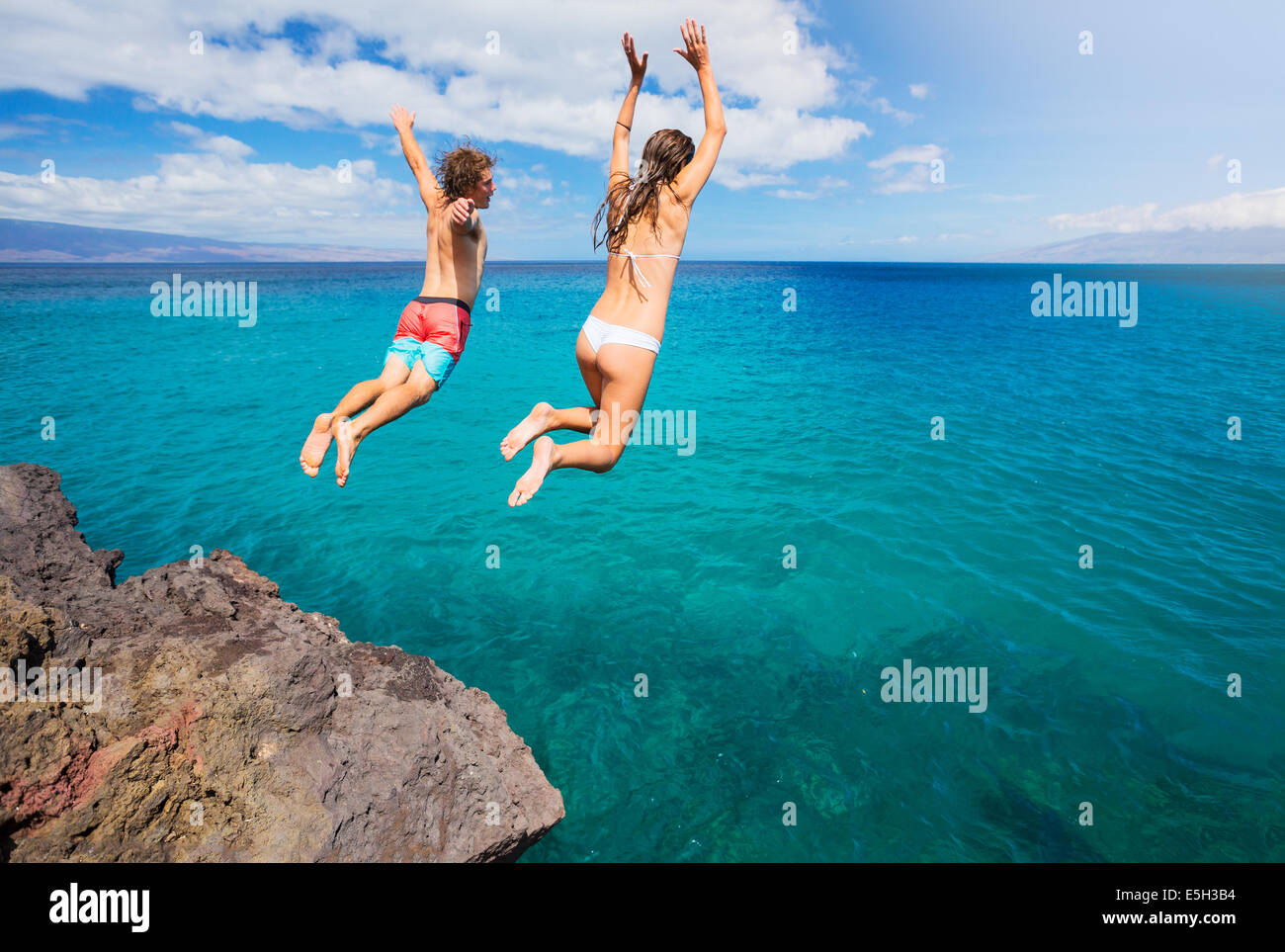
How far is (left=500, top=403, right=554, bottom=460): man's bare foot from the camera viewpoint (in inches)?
160

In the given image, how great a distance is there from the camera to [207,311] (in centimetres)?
5709

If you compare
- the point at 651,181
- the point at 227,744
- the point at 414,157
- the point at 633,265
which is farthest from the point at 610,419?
the point at 227,744

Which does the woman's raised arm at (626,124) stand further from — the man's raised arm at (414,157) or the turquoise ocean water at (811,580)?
the turquoise ocean water at (811,580)

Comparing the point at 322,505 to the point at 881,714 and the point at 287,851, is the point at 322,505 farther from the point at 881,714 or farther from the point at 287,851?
the point at 881,714

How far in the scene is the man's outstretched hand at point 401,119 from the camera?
16.1ft

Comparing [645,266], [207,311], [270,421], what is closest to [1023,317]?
[270,421]

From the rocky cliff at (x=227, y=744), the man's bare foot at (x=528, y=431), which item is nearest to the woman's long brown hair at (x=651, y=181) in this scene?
the man's bare foot at (x=528, y=431)

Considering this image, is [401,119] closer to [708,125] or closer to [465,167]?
[465,167]

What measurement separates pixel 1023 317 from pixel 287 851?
6105 centimetres

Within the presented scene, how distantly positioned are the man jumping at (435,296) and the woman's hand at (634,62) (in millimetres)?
1230

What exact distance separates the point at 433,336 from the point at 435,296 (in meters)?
0.33

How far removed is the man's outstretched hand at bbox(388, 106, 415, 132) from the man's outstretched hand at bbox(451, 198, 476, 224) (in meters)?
0.79

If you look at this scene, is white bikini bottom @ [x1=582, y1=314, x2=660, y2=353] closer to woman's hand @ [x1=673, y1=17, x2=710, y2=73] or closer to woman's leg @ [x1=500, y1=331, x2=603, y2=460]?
woman's leg @ [x1=500, y1=331, x2=603, y2=460]

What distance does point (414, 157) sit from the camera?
16.2 ft
